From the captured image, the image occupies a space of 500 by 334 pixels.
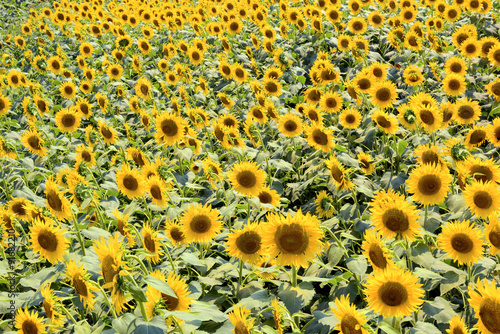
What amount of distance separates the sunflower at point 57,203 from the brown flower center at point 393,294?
2.62 meters

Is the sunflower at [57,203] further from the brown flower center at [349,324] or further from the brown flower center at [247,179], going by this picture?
the brown flower center at [349,324]

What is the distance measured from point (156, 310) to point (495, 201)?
2587mm

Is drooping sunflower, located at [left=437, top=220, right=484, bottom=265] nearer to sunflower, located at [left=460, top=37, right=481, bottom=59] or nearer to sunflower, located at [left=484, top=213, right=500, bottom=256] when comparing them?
sunflower, located at [left=484, top=213, right=500, bottom=256]

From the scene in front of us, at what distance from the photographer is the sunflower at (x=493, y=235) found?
8.86 feet

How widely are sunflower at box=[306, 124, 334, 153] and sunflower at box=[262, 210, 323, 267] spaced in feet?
6.33

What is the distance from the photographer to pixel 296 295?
8.89 ft

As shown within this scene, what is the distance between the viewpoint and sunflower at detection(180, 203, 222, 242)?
332 centimetres

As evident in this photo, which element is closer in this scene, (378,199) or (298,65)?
(378,199)

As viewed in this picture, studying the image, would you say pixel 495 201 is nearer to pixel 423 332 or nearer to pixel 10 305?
pixel 423 332

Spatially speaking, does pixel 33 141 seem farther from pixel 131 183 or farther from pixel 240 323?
pixel 240 323

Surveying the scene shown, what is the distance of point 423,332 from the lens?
2510mm

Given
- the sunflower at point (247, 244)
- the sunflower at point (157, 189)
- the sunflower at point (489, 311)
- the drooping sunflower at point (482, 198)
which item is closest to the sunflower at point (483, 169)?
the drooping sunflower at point (482, 198)

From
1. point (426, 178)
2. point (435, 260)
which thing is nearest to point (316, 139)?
point (426, 178)

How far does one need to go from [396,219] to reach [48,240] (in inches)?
104
